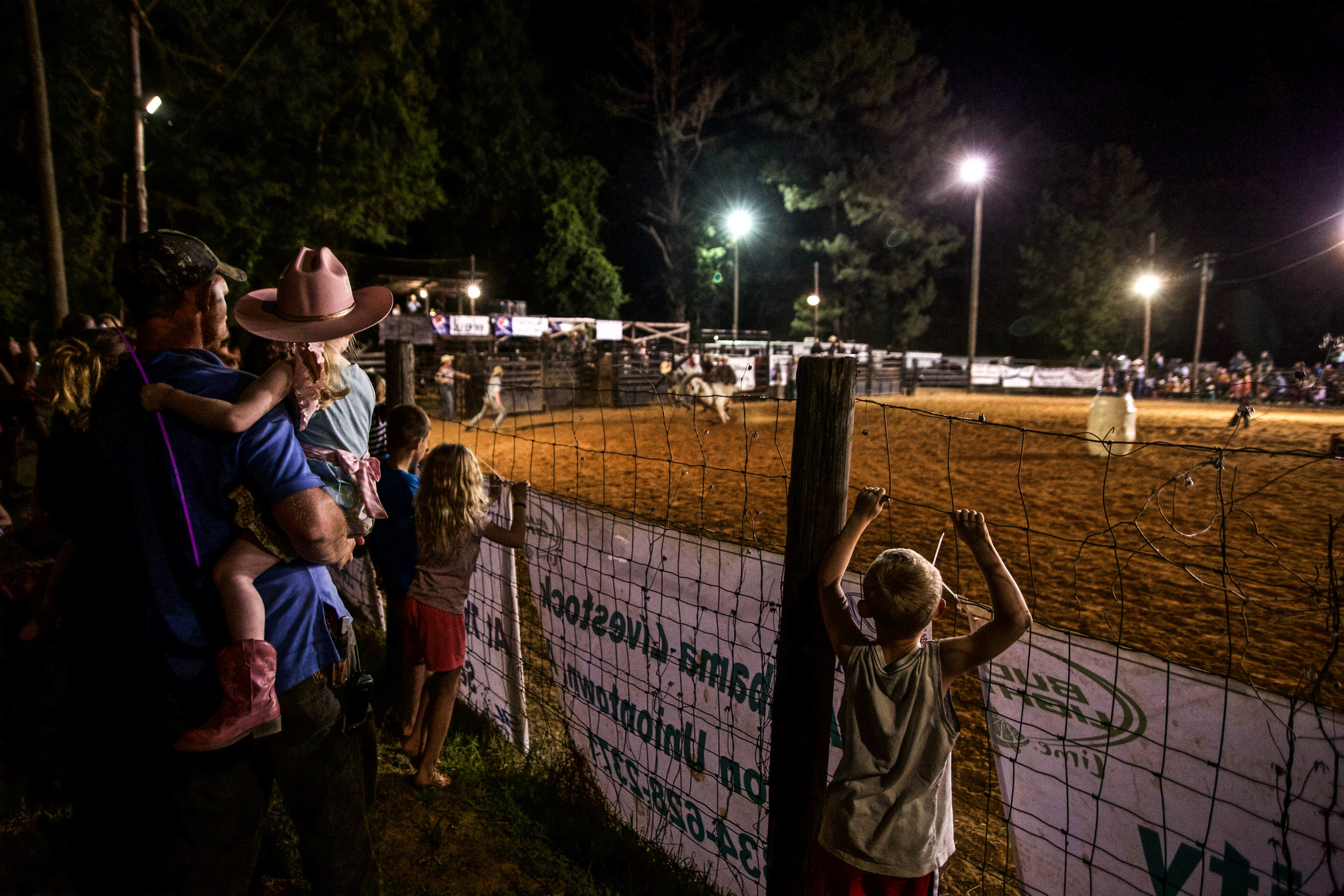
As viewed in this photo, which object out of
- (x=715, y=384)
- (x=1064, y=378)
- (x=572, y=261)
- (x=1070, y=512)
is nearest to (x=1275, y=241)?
(x=1064, y=378)

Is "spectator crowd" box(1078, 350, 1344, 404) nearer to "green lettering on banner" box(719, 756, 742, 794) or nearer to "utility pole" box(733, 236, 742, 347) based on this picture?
"utility pole" box(733, 236, 742, 347)

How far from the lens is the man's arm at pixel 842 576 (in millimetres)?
2145

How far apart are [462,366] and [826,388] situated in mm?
20860

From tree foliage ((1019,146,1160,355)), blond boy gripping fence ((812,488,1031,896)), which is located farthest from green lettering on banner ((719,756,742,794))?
tree foliage ((1019,146,1160,355))

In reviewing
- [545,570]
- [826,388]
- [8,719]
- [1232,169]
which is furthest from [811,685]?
[1232,169]

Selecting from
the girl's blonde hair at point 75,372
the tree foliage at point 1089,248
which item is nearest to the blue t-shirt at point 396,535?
the girl's blonde hair at point 75,372

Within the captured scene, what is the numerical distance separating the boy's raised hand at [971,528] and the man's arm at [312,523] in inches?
63.6

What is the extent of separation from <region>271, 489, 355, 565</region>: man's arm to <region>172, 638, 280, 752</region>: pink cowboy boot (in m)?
0.26

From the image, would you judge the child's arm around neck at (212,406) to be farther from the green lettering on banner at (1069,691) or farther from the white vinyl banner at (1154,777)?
the green lettering on banner at (1069,691)

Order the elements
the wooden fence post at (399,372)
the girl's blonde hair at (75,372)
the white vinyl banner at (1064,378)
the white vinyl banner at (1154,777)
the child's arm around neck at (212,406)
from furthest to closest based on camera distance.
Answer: the white vinyl banner at (1064,378), the wooden fence post at (399,372), the girl's blonde hair at (75,372), the child's arm around neck at (212,406), the white vinyl banner at (1154,777)

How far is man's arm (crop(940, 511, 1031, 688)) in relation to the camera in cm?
185

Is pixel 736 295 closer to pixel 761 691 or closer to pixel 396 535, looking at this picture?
pixel 396 535

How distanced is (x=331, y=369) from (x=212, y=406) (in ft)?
1.80

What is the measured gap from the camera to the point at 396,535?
3615mm
